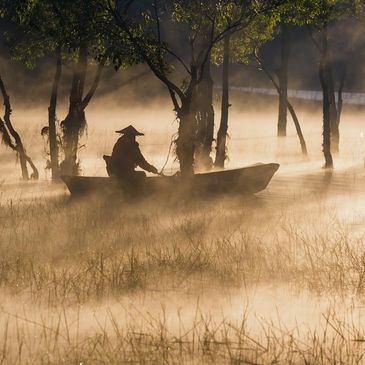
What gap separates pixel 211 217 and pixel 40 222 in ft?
11.1

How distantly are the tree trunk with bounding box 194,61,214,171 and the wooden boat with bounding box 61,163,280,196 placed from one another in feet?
24.6

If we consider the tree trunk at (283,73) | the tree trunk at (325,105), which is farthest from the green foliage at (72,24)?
the tree trunk at (283,73)

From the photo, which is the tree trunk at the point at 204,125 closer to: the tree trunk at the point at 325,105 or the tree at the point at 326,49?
the tree at the point at 326,49

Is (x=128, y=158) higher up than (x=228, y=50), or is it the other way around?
(x=228, y=50)

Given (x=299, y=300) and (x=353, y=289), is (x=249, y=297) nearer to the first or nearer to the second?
(x=299, y=300)

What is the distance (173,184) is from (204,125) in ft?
31.1

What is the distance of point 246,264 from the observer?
37.2ft

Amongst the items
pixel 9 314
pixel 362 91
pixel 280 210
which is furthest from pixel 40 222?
pixel 362 91

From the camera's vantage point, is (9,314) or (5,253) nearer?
(9,314)

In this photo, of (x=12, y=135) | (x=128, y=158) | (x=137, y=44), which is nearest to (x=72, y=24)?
(x=137, y=44)

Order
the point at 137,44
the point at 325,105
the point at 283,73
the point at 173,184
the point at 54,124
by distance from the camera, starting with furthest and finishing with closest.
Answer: the point at 283,73, the point at 325,105, the point at 54,124, the point at 137,44, the point at 173,184

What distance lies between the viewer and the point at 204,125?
27.5m

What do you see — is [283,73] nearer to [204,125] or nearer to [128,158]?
[204,125]

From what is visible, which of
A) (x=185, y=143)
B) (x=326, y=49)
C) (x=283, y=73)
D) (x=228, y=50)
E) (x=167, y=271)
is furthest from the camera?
(x=283, y=73)
